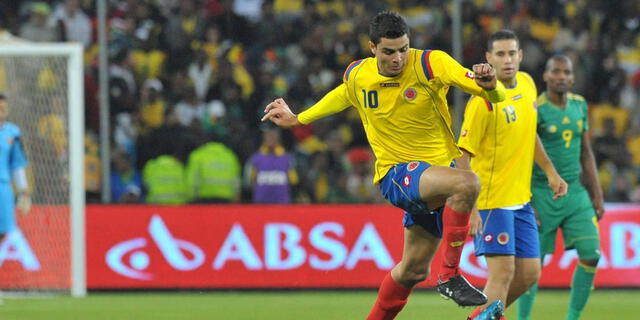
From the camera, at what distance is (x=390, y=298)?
25.6 ft

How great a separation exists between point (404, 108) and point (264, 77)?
868cm

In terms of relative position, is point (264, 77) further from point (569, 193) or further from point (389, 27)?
point (389, 27)

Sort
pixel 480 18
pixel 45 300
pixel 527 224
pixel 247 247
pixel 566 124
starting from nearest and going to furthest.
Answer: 1. pixel 527 224
2. pixel 566 124
3. pixel 45 300
4. pixel 247 247
5. pixel 480 18

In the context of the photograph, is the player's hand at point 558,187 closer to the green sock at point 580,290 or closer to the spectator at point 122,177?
the green sock at point 580,290

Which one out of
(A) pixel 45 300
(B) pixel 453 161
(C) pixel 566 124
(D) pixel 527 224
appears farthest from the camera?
(A) pixel 45 300

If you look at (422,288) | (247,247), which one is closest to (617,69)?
(422,288)

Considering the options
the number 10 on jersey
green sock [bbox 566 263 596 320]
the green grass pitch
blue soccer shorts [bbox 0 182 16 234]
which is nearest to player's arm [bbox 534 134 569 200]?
green sock [bbox 566 263 596 320]

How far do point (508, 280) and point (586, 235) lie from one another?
153cm

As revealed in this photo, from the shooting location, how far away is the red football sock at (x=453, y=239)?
7172 millimetres

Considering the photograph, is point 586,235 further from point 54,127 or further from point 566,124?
point 54,127

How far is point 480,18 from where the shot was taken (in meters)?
16.9

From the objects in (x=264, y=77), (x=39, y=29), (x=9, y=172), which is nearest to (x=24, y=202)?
(x=9, y=172)

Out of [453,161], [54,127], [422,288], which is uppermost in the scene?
[453,161]

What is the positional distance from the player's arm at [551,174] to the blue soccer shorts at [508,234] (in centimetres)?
22
